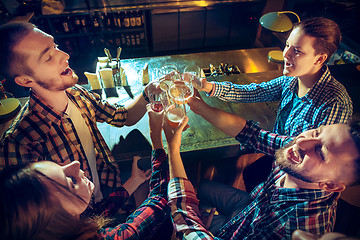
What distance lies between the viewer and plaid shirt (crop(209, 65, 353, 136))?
1.68 metres

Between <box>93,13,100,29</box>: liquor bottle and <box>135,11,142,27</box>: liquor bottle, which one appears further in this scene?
<box>135,11,142,27</box>: liquor bottle

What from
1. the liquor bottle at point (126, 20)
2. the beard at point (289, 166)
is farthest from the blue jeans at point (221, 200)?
the liquor bottle at point (126, 20)

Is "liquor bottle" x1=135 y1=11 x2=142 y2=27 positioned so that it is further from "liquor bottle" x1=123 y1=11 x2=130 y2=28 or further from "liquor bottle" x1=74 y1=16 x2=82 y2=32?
"liquor bottle" x1=74 y1=16 x2=82 y2=32

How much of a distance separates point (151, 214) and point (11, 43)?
54.8 inches

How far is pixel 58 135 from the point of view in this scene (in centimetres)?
155

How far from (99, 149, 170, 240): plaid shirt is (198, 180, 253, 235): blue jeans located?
766 mm

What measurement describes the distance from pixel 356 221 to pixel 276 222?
1.36 meters

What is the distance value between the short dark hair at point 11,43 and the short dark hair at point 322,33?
6.90 ft

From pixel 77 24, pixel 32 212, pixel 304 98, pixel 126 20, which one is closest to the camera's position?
pixel 32 212

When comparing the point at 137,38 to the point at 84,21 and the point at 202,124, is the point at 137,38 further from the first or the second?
the point at 202,124

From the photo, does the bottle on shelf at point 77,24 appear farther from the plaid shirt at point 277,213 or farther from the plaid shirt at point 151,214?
the plaid shirt at point 277,213

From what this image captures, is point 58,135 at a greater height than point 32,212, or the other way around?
point 32,212

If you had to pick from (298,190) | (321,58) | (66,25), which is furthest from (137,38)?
(298,190)

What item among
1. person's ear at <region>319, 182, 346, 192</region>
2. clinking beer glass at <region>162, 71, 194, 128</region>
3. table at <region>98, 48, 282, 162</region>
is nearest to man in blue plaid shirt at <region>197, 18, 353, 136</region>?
table at <region>98, 48, 282, 162</region>
